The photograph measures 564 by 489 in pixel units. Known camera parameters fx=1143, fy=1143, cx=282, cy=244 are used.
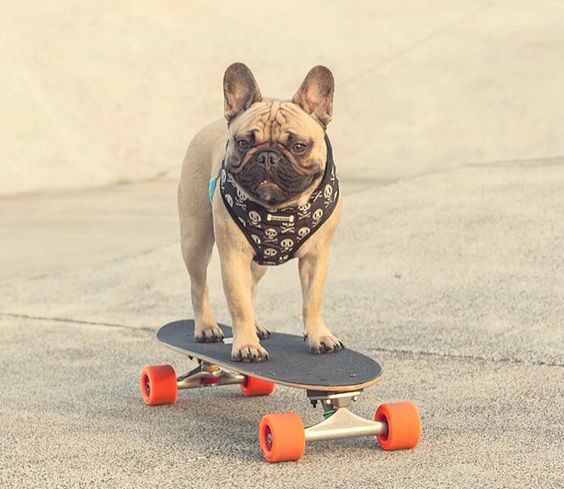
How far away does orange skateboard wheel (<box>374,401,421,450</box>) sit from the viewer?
4371 millimetres

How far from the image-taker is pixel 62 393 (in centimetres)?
564

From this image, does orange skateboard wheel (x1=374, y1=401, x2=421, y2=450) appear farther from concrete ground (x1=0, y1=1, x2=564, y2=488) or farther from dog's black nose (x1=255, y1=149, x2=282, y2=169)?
dog's black nose (x1=255, y1=149, x2=282, y2=169)

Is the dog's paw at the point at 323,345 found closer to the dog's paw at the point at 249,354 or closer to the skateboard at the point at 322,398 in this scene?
the skateboard at the point at 322,398

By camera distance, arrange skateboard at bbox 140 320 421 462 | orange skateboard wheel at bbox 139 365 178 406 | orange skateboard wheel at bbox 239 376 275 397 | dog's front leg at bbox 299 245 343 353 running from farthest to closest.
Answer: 1. orange skateboard wheel at bbox 239 376 275 397
2. orange skateboard wheel at bbox 139 365 178 406
3. dog's front leg at bbox 299 245 343 353
4. skateboard at bbox 140 320 421 462

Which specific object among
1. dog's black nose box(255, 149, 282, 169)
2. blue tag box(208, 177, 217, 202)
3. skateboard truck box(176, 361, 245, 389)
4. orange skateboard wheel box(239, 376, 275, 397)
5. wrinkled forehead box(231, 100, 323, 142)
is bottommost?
orange skateboard wheel box(239, 376, 275, 397)

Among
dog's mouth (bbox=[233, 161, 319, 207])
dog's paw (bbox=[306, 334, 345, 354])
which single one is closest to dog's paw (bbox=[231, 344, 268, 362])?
dog's paw (bbox=[306, 334, 345, 354])

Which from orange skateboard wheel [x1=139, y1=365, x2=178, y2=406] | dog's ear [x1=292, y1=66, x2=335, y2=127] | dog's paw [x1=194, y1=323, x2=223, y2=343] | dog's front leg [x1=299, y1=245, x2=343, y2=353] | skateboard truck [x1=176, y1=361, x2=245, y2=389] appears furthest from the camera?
skateboard truck [x1=176, y1=361, x2=245, y2=389]

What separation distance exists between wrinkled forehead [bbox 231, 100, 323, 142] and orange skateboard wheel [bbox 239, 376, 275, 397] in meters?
1.61

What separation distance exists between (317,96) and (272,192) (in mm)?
453

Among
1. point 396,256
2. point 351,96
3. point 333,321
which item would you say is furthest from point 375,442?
point 351,96

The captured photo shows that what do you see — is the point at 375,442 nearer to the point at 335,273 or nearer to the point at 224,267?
the point at 224,267

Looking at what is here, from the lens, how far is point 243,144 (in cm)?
420

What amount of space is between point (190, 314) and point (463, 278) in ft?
6.13

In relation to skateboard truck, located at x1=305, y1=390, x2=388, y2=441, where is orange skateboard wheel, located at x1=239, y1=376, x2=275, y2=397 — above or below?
below
